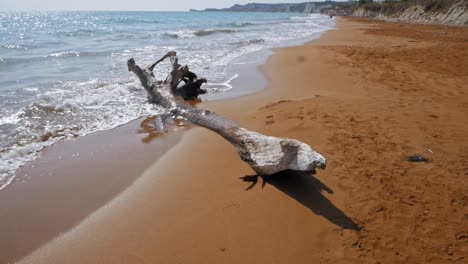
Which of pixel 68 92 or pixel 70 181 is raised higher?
pixel 68 92

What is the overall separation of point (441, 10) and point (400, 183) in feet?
127

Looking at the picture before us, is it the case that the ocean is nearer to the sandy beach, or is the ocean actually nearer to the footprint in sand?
the sandy beach

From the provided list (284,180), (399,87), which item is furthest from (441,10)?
(284,180)

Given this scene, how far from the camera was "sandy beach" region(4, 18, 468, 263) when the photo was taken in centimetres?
276

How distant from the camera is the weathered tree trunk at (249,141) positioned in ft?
10.9

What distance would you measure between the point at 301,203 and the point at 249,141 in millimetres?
1121

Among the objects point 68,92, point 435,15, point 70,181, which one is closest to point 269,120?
point 70,181

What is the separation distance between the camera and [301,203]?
3.31m

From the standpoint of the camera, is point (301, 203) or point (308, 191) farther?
point (308, 191)

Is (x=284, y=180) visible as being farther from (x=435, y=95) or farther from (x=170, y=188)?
(x=435, y=95)

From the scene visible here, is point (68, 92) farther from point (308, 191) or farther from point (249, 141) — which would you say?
point (308, 191)

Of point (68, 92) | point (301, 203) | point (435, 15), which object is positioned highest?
point (435, 15)

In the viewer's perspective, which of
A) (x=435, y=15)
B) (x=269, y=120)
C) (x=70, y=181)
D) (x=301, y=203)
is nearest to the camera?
(x=301, y=203)

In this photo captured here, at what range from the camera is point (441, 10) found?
33344 mm
